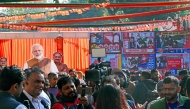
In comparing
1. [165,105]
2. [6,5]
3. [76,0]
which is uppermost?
[76,0]

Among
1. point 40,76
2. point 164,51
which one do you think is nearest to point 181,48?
point 164,51

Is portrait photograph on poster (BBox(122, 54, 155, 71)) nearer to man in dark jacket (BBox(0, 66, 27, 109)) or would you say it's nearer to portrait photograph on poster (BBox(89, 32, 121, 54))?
portrait photograph on poster (BBox(89, 32, 121, 54))

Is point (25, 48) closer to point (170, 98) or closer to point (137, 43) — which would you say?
point (137, 43)

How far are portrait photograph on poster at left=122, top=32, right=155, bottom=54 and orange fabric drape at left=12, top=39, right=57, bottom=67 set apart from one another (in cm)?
268

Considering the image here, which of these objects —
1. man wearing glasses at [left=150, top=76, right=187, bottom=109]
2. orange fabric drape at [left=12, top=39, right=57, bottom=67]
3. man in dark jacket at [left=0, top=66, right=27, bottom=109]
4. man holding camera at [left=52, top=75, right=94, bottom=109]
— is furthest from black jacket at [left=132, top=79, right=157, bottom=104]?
orange fabric drape at [left=12, top=39, right=57, bottom=67]

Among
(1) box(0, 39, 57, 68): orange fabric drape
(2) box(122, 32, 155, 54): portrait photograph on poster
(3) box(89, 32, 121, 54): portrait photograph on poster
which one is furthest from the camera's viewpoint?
(1) box(0, 39, 57, 68): orange fabric drape

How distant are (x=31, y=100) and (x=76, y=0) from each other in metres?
61.6

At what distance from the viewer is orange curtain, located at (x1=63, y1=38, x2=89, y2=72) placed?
22391 millimetres

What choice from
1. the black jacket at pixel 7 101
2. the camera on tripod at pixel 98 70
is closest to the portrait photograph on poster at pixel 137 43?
the camera on tripod at pixel 98 70

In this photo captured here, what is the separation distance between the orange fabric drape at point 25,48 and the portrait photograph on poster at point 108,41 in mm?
1632

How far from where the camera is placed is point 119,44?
853 inches

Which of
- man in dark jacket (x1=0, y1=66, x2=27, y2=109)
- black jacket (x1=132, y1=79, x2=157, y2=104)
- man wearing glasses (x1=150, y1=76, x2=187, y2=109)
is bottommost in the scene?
black jacket (x1=132, y1=79, x2=157, y2=104)

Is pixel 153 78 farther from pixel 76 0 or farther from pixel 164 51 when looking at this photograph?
pixel 76 0

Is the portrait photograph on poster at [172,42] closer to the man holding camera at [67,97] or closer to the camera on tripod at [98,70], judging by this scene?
the camera on tripod at [98,70]
